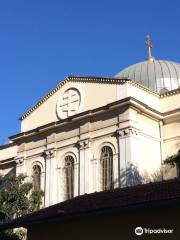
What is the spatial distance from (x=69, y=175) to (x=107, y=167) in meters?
3.09

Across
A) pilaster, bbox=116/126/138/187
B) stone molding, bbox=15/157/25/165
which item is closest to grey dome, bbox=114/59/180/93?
pilaster, bbox=116/126/138/187

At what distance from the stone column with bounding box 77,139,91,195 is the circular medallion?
8.75ft

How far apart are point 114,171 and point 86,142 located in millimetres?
2863

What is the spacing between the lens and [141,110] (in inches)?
1142

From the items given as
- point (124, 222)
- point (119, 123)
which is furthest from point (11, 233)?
point (124, 222)

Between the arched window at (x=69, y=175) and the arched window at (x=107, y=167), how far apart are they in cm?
238

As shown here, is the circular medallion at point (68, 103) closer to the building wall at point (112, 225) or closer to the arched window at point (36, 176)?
the arched window at point (36, 176)

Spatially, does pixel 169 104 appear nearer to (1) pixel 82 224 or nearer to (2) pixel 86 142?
(2) pixel 86 142

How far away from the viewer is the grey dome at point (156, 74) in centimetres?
3644

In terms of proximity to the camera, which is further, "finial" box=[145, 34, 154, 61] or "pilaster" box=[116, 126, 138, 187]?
"finial" box=[145, 34, 154, 61]

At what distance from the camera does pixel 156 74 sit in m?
37.3

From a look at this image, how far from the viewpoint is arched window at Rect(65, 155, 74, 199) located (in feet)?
100

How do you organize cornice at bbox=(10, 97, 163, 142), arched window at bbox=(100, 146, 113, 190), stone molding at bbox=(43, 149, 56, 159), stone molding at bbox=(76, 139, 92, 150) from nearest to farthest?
cornice at bbox=(10, 97, 163, 142), arched window at bbox=(100, 146, 113, 190), stone molding at bbox=(76, 139, 92, 150), stone molding at bbox=(43, 149, 56, 159)

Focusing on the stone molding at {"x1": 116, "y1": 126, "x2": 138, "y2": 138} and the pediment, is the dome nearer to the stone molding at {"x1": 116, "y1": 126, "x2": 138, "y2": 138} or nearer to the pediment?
the pediment
